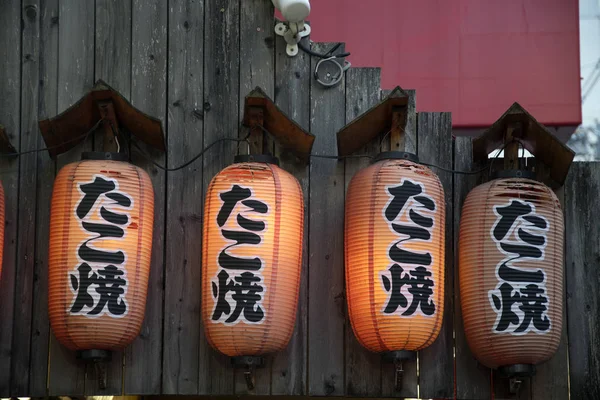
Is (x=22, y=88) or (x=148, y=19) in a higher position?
(x=148, y=19)

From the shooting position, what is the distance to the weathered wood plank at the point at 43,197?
7.43 meters

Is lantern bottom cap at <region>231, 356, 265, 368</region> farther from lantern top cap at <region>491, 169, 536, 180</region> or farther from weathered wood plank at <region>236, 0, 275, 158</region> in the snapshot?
lantern top cap at <region>491, 169, 536, 180</region>

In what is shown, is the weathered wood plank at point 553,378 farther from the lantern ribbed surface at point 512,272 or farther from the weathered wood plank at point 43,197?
the weathered wood plank at point 43,197

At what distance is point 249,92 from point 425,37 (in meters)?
3.96

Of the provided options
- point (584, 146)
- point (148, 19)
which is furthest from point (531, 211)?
point (584, 146)

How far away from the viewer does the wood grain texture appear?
7.41 metres

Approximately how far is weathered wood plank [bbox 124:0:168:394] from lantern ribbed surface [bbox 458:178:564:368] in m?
2.04

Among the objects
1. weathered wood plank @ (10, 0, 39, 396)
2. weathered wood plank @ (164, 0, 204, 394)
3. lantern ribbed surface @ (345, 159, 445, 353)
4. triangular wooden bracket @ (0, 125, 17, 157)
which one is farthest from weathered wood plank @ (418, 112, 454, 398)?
triangular wooden bracket @ (0, 125, 17, 157)

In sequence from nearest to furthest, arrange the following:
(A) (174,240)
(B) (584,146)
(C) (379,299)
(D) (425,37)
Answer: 1. (C) (379,299)
2. (A) (174,240)
3. (D) (425,37)
4. (B) (584,146)

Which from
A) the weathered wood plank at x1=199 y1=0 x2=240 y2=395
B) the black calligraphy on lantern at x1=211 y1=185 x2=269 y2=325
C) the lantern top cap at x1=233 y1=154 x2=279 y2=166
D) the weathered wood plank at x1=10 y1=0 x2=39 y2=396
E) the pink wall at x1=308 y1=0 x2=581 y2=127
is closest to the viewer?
the black calligraphy on lantern at x1=211 y1=185 x2=269 y2=325

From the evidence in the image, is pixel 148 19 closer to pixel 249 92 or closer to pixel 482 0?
pixel 249 92

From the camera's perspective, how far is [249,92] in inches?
304

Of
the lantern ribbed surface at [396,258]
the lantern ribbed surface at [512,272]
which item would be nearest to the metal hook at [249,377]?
the lantern ribbed surface at [396,258]

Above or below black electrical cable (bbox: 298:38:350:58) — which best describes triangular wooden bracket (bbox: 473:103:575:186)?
below
